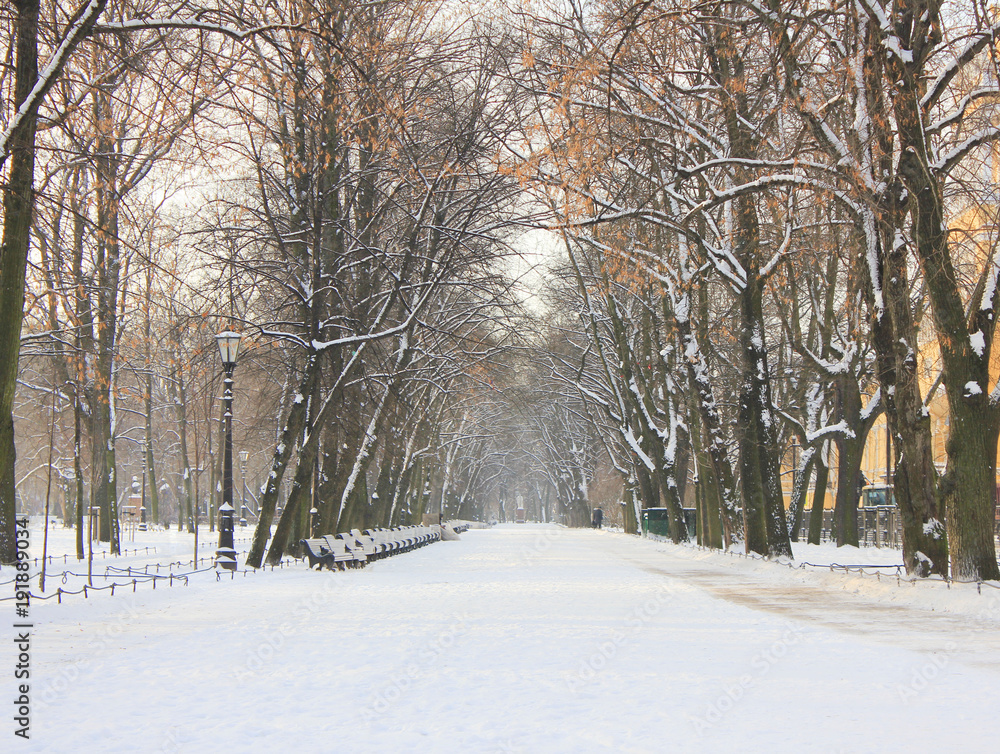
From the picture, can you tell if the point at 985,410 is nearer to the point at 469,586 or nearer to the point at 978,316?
the point at 978,316

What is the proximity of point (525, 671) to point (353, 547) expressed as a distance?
16.9 metres

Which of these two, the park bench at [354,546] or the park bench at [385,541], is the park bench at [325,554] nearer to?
the park bench at [354,546]

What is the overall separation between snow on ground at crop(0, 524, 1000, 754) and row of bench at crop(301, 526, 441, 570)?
6.53 meters

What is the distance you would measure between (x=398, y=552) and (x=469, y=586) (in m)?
14.7

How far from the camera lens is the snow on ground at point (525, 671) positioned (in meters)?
5.96

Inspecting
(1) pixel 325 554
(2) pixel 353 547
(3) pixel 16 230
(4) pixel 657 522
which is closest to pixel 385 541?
(2) pixel 353 547

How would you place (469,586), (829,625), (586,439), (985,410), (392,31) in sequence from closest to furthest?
(829,625) → (985,410) → (469,586) → (392,31) → (586,439)

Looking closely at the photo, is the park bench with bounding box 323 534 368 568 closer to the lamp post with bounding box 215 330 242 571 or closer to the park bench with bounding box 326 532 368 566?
the park bench with bounding box 326 532 368 566

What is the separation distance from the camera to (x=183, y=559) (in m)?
28.3

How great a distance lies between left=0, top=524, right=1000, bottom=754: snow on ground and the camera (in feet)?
19.6

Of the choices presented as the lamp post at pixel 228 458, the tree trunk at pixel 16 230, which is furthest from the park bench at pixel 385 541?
the tree trunk at pixel 16 230

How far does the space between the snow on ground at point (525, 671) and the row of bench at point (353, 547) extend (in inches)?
257

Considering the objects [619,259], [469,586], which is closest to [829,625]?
[469,586]

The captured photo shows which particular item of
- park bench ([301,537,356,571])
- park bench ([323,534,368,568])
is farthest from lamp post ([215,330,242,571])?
park bench ([323,534,368,568])
